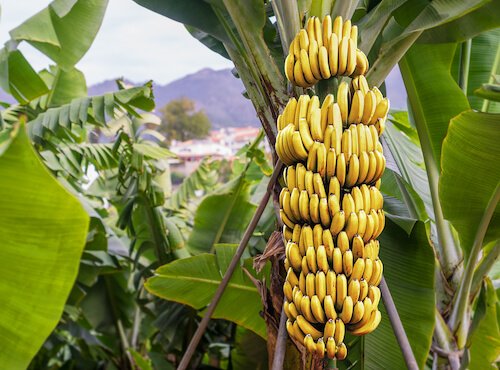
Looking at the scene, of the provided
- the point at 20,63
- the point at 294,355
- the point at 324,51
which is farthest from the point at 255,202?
the point at 324,51

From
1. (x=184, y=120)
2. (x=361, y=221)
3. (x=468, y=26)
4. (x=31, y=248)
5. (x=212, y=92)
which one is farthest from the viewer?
(x=212, y=92)

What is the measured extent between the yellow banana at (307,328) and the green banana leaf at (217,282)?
0.69 metres

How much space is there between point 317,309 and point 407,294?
58 cm

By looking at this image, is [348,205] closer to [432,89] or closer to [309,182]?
[309,182]

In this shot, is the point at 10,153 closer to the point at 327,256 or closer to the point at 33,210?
the point at 33,210

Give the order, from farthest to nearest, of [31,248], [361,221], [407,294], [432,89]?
[432,89] < [407,294] < [361,221] < [31,248]

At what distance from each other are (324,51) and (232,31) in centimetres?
37

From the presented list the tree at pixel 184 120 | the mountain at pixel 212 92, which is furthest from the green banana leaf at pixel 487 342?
the mountain at pixel 212 92

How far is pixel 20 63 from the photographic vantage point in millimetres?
1757

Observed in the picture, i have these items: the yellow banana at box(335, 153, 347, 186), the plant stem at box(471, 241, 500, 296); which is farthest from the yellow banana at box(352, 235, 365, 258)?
the plant stem at box(471, 241, 500, 296)

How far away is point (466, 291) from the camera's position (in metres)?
1.40

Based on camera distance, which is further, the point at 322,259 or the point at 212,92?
the point at 212,92

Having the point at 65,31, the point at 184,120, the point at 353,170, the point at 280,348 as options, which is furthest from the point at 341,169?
the point at 184,120

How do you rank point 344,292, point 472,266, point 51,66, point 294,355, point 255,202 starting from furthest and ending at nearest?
point 51,66 → point 255,202 → point 472,266 → point 294,355 → point 344,292
